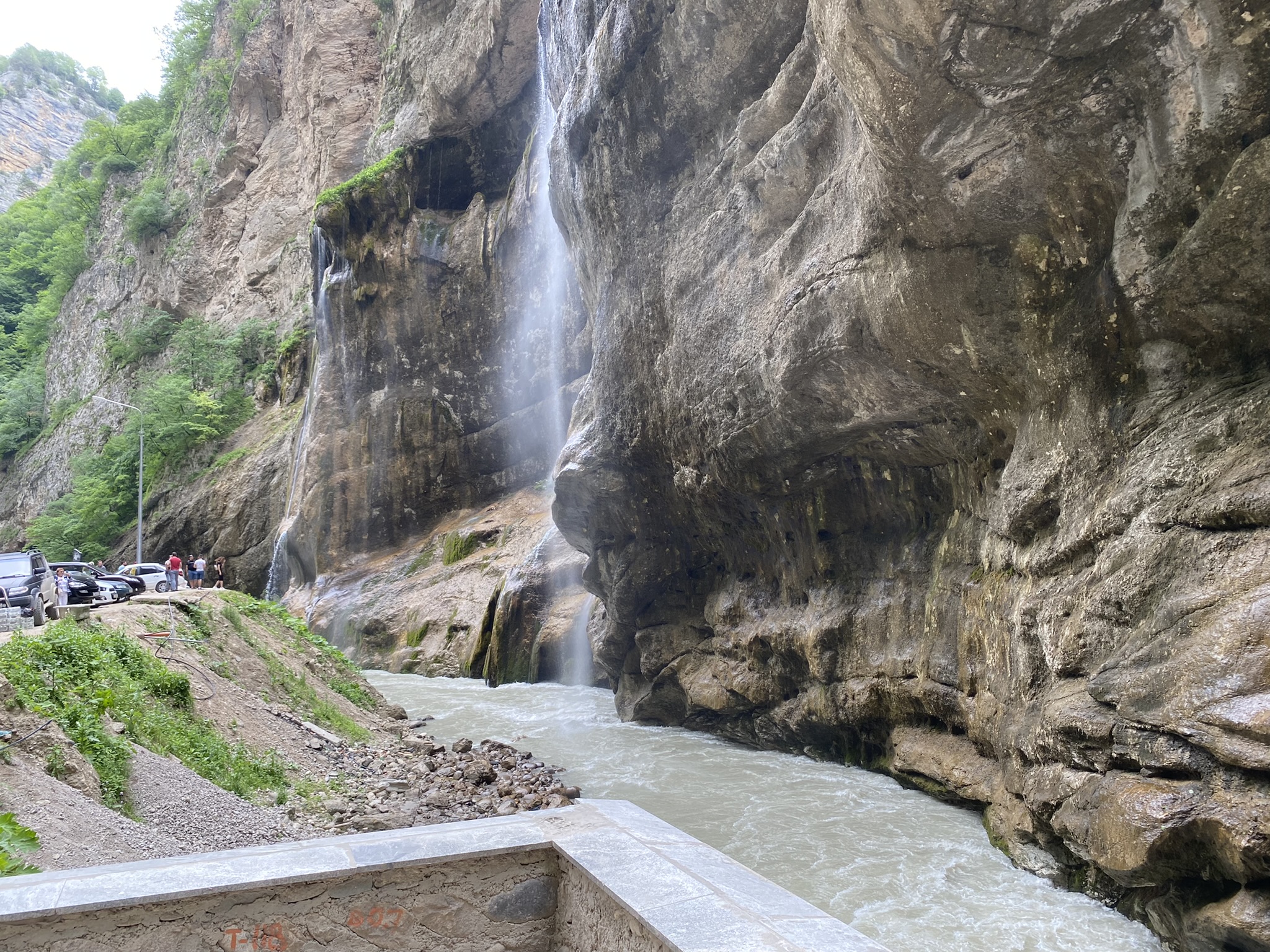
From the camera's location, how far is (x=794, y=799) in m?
9.79

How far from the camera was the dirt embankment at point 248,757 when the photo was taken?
582 centimetres

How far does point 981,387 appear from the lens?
8305mm

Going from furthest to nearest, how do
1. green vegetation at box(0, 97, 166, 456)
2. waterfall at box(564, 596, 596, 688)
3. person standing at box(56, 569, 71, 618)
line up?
green vegetation at box(0, 97, 166, 456), waterfall at box(564, 596, 596, 688), person standing at box(56, 569, 71, 618)

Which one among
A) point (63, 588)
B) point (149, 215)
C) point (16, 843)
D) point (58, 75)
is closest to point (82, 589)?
point (63, 588)

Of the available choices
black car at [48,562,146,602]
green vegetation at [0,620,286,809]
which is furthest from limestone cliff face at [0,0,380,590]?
green vegetation at [0,620,286,809]

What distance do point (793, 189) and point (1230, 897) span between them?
8230mm

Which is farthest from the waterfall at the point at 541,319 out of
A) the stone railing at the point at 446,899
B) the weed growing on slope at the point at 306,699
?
the stone railing at the point at 446,899

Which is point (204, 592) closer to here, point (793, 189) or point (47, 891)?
point (793, 189)

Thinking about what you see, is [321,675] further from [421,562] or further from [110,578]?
[421,562]

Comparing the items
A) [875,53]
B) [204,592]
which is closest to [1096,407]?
[875,53]

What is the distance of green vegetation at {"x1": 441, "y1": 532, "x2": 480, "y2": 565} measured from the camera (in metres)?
24.8

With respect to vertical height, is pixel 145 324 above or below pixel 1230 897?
above

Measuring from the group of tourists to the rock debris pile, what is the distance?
1213 centimetres

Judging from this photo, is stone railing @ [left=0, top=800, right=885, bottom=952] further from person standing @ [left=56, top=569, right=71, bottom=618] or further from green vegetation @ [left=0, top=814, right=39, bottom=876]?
person standing @ [left=56, top=569, right=71, bottom=618]
